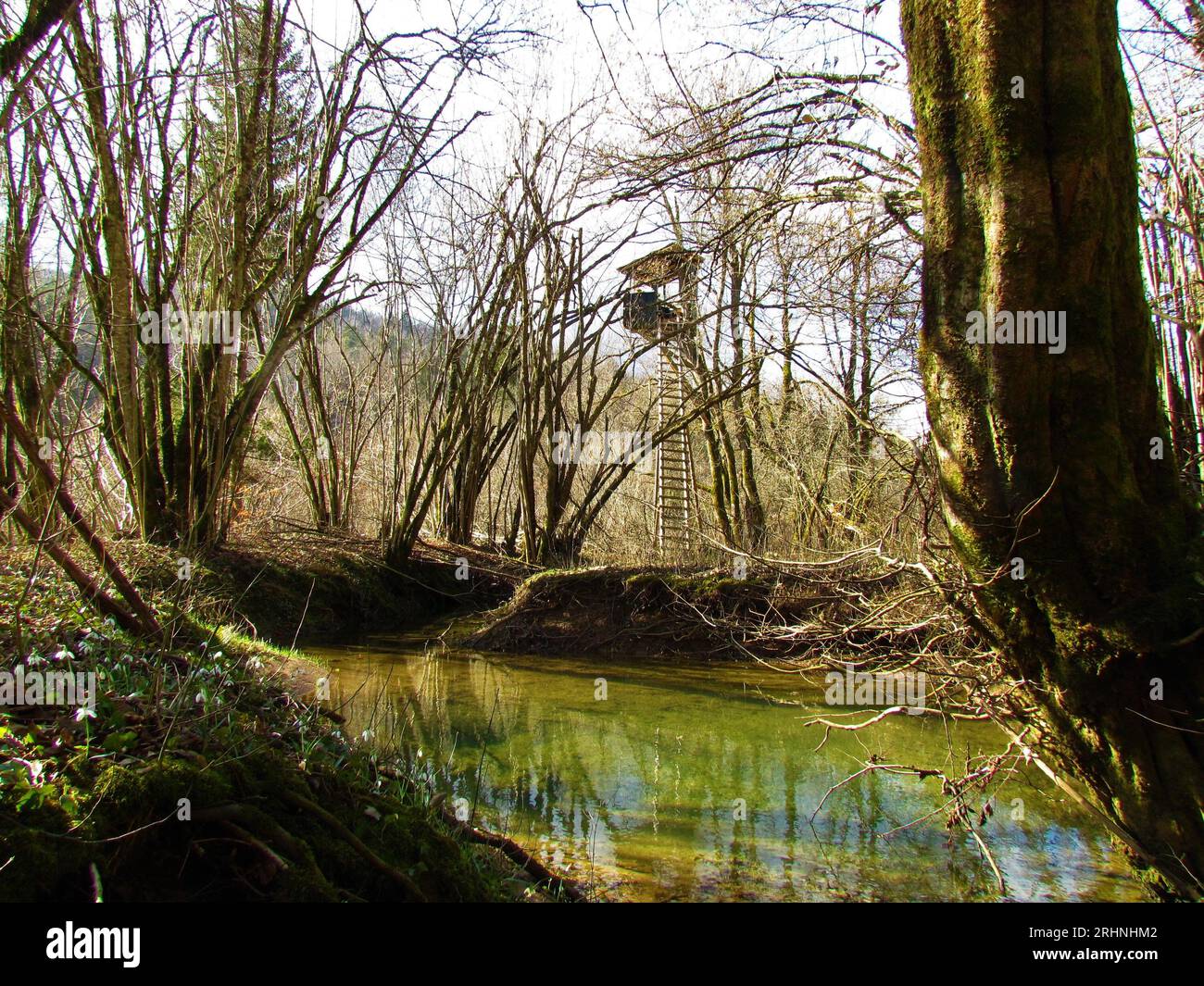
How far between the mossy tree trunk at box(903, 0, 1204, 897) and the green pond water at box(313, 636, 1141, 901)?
97 cm

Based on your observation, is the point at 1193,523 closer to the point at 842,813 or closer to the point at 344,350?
the point at 842,813

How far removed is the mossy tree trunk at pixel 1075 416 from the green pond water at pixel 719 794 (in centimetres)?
97

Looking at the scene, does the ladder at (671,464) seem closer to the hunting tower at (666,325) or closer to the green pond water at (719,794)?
the hunting tower at (666,325)

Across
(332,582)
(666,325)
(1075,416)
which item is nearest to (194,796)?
(1075,416)

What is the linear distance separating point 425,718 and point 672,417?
6.40 meters

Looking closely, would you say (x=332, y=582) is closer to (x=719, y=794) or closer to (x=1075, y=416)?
(x=719, y=794)

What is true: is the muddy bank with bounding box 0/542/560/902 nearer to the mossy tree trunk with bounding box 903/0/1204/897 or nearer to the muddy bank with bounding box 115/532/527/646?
the mossy tree trunk with bounding box 903/0/1204/897

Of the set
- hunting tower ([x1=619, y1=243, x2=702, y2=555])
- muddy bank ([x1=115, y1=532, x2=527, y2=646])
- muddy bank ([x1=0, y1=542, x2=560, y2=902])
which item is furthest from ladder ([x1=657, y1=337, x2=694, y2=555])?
muddy bank ([x1=0, y1=542, x2=560, y2=902])

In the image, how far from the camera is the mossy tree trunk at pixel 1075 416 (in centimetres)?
260

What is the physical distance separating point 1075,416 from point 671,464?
1168 cm

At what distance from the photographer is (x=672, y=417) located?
432 inches

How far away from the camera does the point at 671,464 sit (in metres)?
14.3
